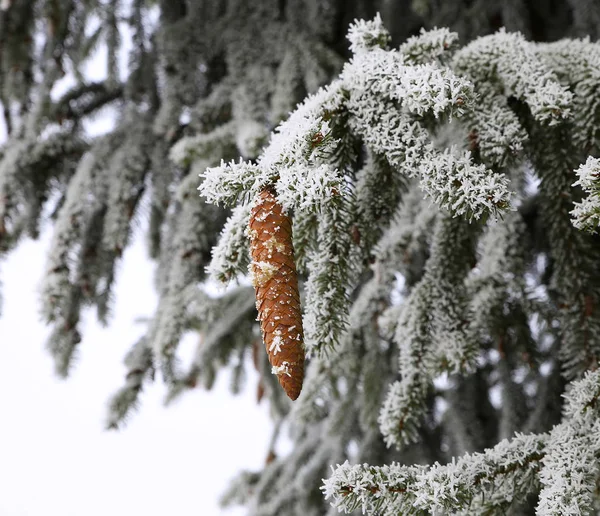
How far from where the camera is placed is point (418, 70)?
2.59 feet

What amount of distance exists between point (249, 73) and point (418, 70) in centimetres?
95

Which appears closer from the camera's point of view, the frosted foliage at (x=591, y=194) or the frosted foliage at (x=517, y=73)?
the frosted foliage at (x=591, y=194)

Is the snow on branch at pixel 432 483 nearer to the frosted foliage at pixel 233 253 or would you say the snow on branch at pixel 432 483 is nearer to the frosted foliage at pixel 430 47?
the frosted foliage at pixel 233 253

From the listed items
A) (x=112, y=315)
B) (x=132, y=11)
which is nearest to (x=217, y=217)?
(x=112, y=315)

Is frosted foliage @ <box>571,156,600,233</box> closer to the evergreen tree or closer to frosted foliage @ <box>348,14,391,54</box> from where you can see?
the evergreen tree

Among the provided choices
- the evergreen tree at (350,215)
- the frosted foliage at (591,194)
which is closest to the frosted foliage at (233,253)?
the evergreen tree at (350,215)

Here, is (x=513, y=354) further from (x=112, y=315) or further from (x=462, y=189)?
(x=462, y=189)

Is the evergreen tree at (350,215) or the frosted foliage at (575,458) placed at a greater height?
the evergreen tree at (350,215)

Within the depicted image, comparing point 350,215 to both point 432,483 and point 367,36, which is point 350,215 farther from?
point 432,483

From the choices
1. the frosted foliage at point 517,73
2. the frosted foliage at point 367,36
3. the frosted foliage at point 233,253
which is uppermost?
the frosted foliage at point 367,36

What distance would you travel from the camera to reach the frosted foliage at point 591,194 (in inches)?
26.0

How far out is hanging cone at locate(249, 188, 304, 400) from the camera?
0.67m

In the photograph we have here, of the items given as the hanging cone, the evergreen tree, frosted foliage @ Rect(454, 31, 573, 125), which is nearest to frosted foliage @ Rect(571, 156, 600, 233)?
the evergreen tree

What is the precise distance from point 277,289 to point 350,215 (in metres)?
0.23
